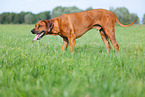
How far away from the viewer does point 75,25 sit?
15.8 feet

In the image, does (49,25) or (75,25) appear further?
(75,25)

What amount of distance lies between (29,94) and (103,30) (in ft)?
13.9

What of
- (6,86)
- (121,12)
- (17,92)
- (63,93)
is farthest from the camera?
(121,12)

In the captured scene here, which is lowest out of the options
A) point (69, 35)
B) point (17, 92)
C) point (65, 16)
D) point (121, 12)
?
point (17, 92)

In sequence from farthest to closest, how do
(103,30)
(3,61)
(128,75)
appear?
(103,30)
(3,61)
(128,75)

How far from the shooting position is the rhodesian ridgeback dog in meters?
4.60

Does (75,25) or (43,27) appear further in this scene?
(75,25)

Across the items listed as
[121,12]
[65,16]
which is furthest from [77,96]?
[121,12]

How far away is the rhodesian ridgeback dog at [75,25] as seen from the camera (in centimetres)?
460

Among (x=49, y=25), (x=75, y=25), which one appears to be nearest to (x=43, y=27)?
(x=49, y=25)

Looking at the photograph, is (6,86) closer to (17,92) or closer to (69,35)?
(17,92)

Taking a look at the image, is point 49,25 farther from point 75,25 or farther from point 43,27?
point 75,25

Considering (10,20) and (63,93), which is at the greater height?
(10,20)

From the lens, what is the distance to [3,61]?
3.05 metres
